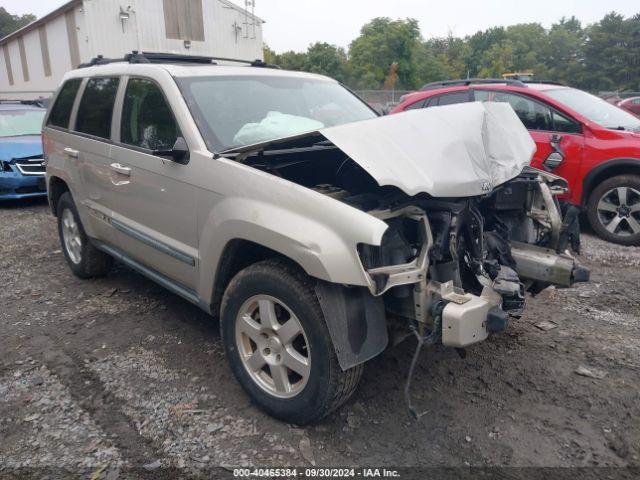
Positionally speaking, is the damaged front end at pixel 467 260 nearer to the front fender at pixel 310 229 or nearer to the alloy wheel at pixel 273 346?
the front fender at pixel 310 229

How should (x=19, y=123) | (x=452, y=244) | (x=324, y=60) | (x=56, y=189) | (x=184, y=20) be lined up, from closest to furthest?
(x=452, y=244), (x=56, y=189), (x=19, y=123), (x=184, y=20), (x=324, y=60)

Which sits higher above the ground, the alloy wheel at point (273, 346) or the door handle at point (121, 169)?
the door handle at point (121, 169)

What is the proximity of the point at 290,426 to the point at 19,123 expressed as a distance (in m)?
9.22

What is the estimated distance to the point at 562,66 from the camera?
66.9 m

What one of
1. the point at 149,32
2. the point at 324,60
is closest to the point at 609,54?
the point at 324,60

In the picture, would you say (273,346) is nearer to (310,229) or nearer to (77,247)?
(310,229)

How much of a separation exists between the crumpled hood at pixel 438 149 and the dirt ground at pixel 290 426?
4.22 feet

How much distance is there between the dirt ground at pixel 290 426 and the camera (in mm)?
2686

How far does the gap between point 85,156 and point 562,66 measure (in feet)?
242

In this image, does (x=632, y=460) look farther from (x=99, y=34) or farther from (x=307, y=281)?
(x=99, y=34)

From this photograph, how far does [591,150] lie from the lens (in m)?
6.06

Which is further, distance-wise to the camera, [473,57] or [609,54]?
[473,57]

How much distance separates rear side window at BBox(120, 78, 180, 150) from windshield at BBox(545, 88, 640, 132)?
497cm

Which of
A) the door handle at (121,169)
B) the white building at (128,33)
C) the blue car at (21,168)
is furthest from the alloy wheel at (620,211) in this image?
the white building at (128,33)
